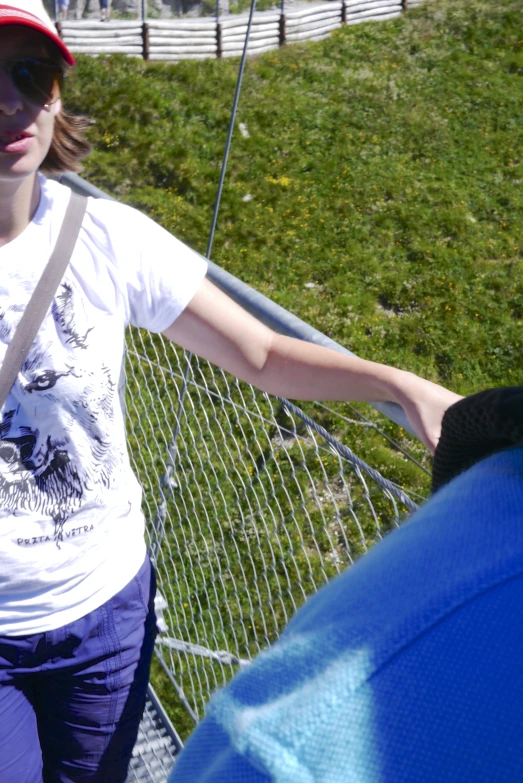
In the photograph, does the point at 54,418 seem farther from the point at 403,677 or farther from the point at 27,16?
the point at 403,677

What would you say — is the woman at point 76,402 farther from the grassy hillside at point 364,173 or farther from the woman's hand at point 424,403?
the grassy hillside at point 364,173

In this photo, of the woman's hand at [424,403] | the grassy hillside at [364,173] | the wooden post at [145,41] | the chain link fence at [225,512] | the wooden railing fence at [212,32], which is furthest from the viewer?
the wooden post at [145,41]

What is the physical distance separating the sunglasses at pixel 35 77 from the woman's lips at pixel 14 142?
62mm

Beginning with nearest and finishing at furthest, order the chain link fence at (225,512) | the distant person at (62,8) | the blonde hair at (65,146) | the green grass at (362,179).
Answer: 1. the blonde hair at (65,146)
2. the chain link fence at (225,512)
3. the green grass at (362,179)
4. the distant person at (62,8)

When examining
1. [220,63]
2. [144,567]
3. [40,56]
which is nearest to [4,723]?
[144,567]

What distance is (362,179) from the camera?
796cm

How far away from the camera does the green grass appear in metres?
6.07

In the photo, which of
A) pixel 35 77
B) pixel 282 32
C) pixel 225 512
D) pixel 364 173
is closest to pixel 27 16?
pixel 35 77

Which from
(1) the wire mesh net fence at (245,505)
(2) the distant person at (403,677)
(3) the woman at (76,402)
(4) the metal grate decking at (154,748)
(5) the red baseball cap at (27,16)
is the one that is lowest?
(1) the wire mesh net fence at (245,505)

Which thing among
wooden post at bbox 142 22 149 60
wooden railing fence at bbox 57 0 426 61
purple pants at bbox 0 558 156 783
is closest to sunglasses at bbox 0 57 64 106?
purple pants at bbox 0 558 156 783

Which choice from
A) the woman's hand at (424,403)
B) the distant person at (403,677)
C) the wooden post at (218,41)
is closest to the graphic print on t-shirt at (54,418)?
the woman's hand at (424,403)

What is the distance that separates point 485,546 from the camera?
49 cm

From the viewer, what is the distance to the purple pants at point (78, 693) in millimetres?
1285

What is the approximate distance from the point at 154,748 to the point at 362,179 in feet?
22.5
